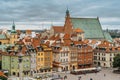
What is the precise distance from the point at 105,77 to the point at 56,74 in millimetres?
8571

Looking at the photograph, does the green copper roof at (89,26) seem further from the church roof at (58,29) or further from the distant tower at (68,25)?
the church roof at (58,29)

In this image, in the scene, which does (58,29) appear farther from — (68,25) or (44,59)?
(44,59)

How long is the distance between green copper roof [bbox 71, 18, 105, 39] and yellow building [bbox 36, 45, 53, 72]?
85.3 ft

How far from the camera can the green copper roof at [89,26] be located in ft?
286

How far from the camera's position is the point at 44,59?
61094mm

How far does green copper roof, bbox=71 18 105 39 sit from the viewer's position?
87.2 meters

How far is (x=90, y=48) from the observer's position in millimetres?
70312

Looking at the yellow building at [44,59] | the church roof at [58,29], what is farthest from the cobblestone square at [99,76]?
the church roof at [58,29]

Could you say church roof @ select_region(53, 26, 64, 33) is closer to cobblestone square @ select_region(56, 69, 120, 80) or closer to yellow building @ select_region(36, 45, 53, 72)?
yellow building @ select_region(36, 45, 53, 72)

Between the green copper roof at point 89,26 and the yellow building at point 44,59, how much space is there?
26.0 metres

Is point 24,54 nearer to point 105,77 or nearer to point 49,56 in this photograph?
point 49,56

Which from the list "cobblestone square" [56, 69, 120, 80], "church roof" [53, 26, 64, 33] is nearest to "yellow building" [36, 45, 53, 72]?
"cobblestone square" [56, 69, 120, 80]

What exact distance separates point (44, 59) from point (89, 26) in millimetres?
30598

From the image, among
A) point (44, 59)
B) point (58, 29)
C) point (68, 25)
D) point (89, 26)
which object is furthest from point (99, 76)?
point (89, 26)
